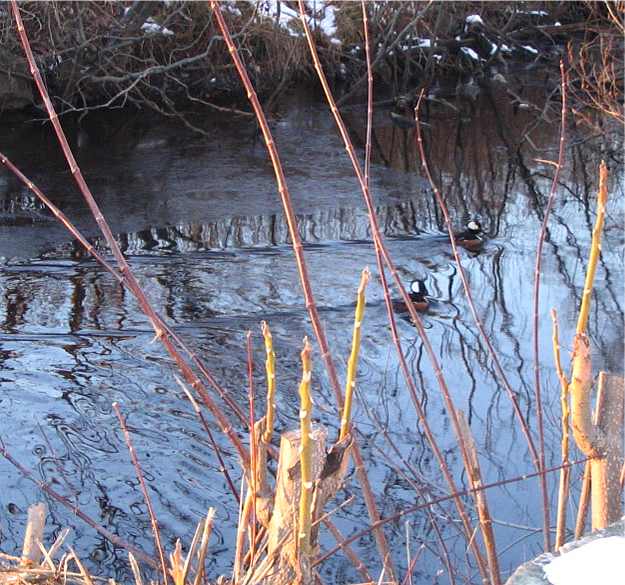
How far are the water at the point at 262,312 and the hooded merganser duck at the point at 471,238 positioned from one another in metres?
0.10

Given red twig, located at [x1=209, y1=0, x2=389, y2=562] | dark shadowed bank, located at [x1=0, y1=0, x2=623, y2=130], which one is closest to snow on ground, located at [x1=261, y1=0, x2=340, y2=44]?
dark shadowed bank, located at [x1=0, y1=0, x2=623, y2=130]

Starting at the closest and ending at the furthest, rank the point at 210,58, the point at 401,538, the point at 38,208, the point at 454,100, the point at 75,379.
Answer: the point at 401,538, the point at 75,379, the point at 38,208, the point at 210,58, the point at 454,100

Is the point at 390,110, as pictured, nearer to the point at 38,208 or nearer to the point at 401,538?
the point at 38,208

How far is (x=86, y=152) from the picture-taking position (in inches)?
439

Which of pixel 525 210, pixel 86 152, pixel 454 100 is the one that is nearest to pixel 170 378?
pixel 525 210

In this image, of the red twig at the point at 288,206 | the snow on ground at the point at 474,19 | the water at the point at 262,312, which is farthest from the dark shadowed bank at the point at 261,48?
the red twig at the point at 288,206

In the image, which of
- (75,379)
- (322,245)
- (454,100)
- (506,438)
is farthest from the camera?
(454,100)

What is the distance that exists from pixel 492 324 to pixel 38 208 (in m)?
4.64

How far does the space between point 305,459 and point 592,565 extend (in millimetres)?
489

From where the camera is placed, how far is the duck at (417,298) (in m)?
6.43

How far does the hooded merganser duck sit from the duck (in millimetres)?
1216

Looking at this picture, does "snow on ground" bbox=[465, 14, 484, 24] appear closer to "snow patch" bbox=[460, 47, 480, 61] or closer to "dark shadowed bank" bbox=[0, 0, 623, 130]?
"dark shadowed bank" bbox=[0, 0, 623, 130]

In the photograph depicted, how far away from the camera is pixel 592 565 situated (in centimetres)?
148

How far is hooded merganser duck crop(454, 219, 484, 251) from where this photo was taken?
765 cm
